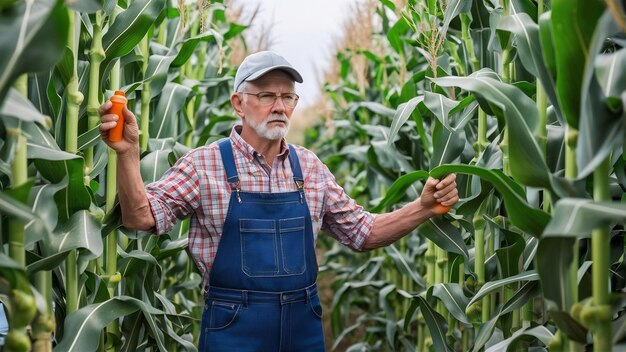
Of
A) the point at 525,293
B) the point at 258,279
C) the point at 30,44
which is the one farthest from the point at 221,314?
the point at 30,44

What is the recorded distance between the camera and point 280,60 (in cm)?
330

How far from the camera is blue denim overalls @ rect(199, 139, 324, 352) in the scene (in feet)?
10.3

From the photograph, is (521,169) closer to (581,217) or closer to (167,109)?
(581,217)

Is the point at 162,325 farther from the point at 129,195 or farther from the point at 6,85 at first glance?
the point at 6,85

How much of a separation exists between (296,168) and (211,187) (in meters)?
0.38

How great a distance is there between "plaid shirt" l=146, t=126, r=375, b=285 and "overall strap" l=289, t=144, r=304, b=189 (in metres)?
0.02

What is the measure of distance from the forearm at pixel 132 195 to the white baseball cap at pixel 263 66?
0.65 meters

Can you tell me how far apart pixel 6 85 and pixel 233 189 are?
135cm

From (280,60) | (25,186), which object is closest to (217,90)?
(280,60)

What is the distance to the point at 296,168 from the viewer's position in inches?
132

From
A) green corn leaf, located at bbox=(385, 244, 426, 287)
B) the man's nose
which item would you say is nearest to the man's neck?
the man's nose

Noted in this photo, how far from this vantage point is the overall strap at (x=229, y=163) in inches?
126

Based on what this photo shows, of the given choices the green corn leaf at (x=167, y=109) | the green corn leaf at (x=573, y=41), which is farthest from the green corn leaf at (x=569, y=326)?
the green corn leaf at (x=167, y=109)

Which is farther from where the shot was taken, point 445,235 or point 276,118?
point 445,235
